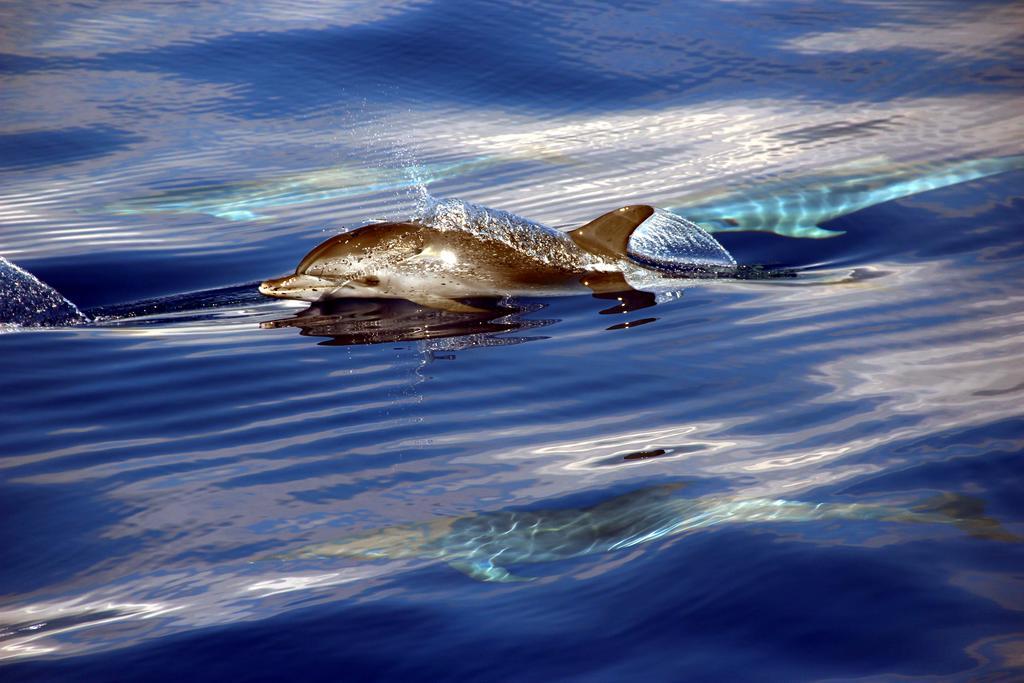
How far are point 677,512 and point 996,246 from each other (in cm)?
295

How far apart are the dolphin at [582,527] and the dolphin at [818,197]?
3038mm

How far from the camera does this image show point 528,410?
3498mm

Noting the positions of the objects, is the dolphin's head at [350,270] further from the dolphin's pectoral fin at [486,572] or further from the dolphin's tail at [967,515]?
the dolphin's tail at [967,515]

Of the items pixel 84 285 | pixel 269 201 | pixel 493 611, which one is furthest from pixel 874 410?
pixel 269 201

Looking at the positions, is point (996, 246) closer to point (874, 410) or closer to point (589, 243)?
point (589, 243)

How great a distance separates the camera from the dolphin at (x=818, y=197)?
5777 millimetres

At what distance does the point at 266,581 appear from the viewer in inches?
101

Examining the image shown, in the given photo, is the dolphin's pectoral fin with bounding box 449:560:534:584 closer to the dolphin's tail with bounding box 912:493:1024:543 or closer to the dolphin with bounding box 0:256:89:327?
the dolphin's tail with bounding box 912:493:1024:543

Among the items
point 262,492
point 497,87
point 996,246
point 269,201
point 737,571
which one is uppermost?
point 497,87

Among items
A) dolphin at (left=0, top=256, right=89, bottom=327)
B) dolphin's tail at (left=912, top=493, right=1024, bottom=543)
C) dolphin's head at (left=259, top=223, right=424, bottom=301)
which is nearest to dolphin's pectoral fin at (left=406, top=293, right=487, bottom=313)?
dolphin's head at (left=259, top=223, right=424, bottom=301)

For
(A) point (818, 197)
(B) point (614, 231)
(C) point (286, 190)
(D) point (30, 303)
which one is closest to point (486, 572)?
(B) point (614, 231)

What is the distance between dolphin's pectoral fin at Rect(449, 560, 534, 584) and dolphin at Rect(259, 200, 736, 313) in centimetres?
203

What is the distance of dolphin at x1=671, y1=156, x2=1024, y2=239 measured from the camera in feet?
19.0

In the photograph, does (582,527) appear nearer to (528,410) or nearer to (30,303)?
(528,410)
